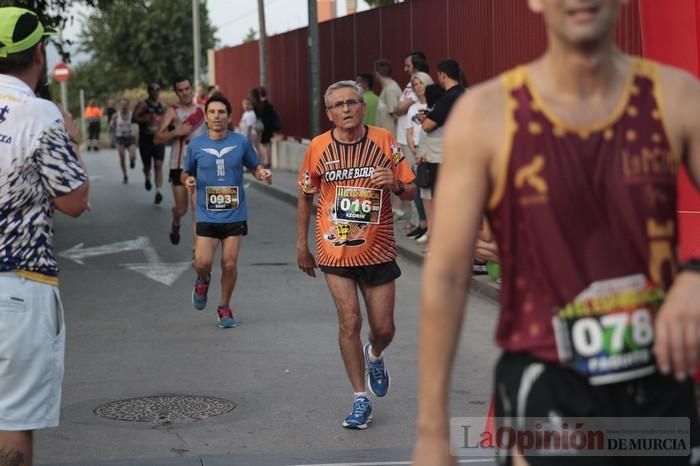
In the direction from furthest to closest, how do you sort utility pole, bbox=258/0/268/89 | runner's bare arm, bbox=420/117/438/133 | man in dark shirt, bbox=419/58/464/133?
utility pole, bbox=258/0/268/89, runner's bare arm, bbox=420/117/438/133, man in dark shirt, bbox=419/58/464/133

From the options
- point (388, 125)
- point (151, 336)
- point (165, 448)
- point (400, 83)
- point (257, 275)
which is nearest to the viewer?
point (165, 448)

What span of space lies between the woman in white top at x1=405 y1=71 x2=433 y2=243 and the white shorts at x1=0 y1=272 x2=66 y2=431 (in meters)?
9.84

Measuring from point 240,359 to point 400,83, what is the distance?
12.4m

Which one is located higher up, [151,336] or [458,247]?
[458,247]

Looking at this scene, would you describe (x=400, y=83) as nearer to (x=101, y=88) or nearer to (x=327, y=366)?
(x=327, y=366)

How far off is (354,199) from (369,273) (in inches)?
16.5

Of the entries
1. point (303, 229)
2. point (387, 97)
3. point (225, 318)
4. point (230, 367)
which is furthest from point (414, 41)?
point (303, 229)

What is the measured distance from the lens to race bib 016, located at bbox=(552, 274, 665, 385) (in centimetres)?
275

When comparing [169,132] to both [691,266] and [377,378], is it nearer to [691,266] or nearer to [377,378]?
[377,378]

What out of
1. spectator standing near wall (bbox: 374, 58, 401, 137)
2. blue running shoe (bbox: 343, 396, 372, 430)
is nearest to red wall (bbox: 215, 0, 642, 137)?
spectator standing near wall (bbox: 374, 58, 401, 137)

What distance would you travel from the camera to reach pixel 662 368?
269 centimetres

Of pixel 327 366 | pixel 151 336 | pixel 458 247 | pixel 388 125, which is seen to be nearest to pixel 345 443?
pixel 327 366

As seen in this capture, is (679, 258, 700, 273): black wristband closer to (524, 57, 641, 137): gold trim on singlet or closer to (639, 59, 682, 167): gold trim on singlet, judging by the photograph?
(639, 59, 682, 167): gold trim on singlet

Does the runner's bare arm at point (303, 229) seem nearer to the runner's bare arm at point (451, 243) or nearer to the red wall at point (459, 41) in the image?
the red wall at point (459, 41)
